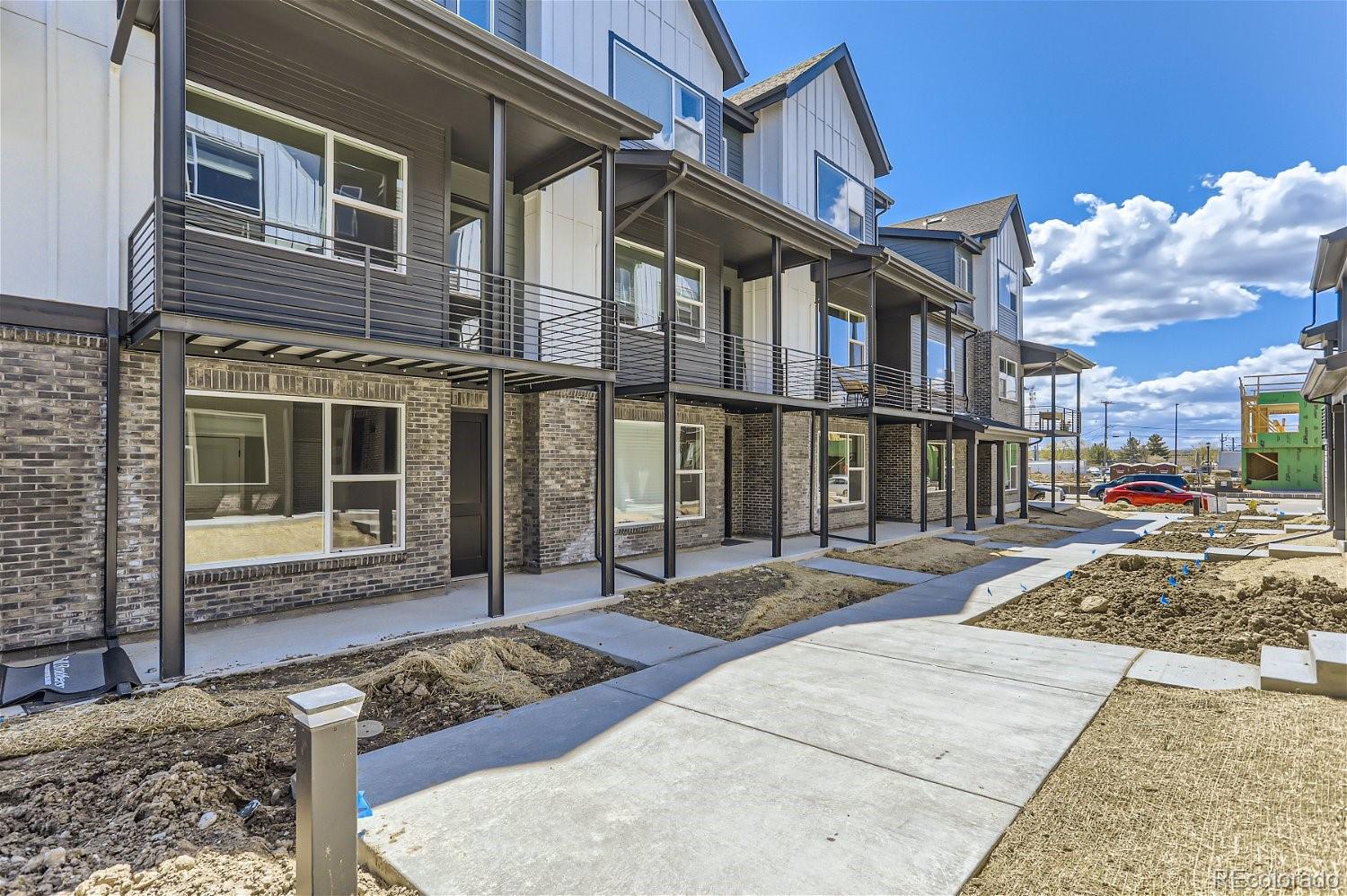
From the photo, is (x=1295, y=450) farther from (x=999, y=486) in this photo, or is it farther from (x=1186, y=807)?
(x=1186, y=807)

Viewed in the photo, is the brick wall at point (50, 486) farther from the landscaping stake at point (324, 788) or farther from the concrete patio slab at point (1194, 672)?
the concrete patio slab at point (1194, 672)

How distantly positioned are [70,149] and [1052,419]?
86.5 feet

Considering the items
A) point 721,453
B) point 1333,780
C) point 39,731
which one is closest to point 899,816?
point 1333,780

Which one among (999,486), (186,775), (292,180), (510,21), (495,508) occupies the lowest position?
(186,775)

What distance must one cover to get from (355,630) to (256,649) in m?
0.95

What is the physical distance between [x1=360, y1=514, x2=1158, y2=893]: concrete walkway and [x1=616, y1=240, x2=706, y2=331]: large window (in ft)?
23.4

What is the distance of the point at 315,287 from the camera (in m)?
8.00

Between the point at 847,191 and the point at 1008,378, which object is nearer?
the point at 847,191

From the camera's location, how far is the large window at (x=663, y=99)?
39.7 feet

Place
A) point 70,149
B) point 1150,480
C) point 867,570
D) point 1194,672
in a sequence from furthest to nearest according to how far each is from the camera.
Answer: point 1150,480, point 867,570, point 70,149, point 1194,672

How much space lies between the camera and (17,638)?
6.11m

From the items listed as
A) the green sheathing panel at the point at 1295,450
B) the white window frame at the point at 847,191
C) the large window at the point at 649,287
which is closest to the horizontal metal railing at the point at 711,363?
the large window at the point at 649,287

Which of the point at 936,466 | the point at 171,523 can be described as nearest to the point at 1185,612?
the point at 171,523

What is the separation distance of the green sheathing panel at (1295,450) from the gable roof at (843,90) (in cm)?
2583
